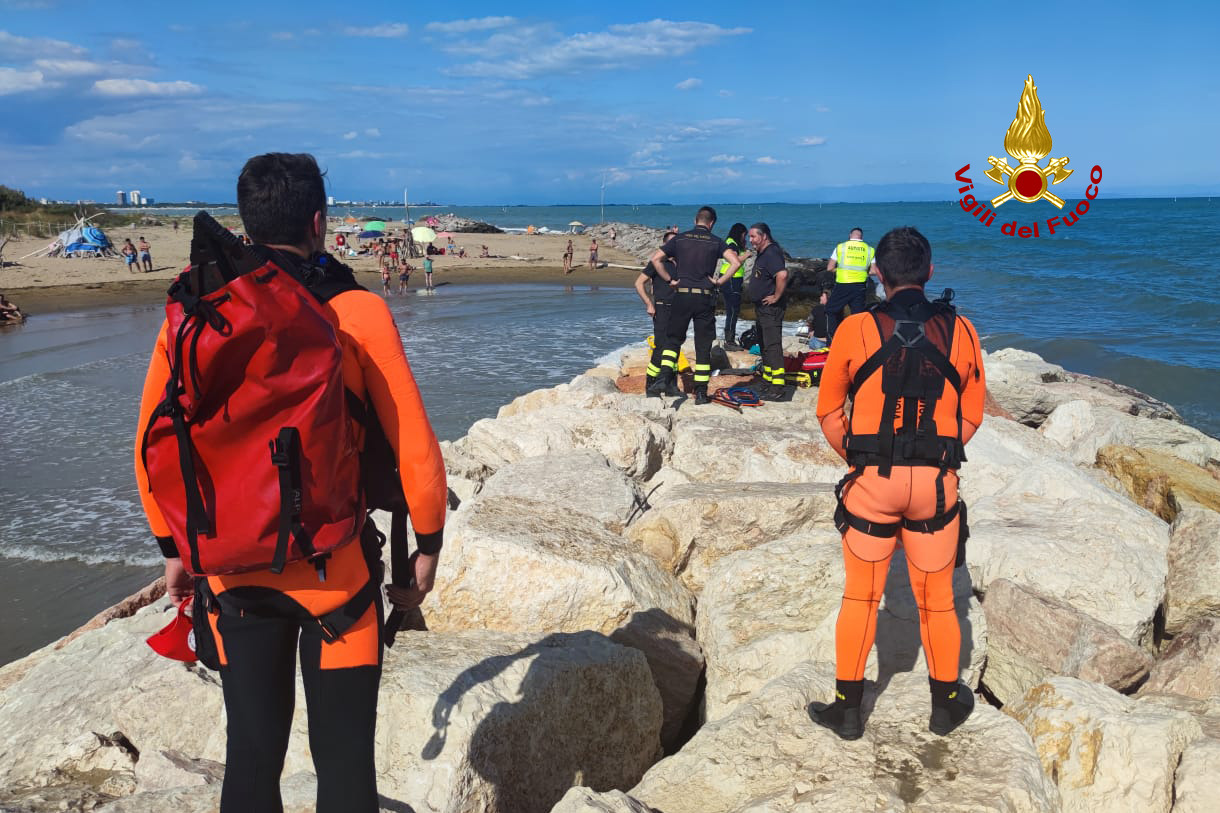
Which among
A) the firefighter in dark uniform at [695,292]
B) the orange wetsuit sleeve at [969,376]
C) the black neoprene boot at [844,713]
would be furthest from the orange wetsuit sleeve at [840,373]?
the firefighter in dark uniform at [695,292]

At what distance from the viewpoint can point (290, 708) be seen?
2.07 m

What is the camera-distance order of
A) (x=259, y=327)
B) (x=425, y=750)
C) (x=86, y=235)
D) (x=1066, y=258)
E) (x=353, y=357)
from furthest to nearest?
(x=1066, y=258) → (x=86, y=235) → (x=425, y=750) → (x=353, y=357) → (x=259, y=327)

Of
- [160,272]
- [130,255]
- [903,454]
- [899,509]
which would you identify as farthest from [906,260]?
[160,272]

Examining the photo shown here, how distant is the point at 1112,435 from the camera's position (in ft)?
22.4

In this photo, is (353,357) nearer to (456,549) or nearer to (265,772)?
(265,772)

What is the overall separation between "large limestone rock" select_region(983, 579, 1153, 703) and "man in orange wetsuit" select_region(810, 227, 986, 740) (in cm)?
92

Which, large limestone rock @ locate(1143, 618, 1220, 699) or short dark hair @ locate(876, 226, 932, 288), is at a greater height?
short dark hair @ locate(876, 226, 932, 288)

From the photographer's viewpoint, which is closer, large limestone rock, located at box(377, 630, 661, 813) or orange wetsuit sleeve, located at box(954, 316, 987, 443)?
large limestone rock, located at box(377, 630, 661, 813)

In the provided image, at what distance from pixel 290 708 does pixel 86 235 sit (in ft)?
140

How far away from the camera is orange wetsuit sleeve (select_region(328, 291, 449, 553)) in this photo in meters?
1.98

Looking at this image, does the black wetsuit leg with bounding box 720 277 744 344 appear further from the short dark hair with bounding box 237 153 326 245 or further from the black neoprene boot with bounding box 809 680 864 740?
the short dark hair with bounding box 237 153 326 245

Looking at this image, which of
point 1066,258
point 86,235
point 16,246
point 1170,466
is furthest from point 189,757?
point 1066,258

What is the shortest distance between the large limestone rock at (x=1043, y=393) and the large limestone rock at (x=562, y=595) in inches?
260

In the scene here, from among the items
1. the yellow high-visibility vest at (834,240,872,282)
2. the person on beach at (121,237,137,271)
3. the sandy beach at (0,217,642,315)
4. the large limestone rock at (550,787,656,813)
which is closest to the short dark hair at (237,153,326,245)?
the large limestone rock at (550,787,656,813)
